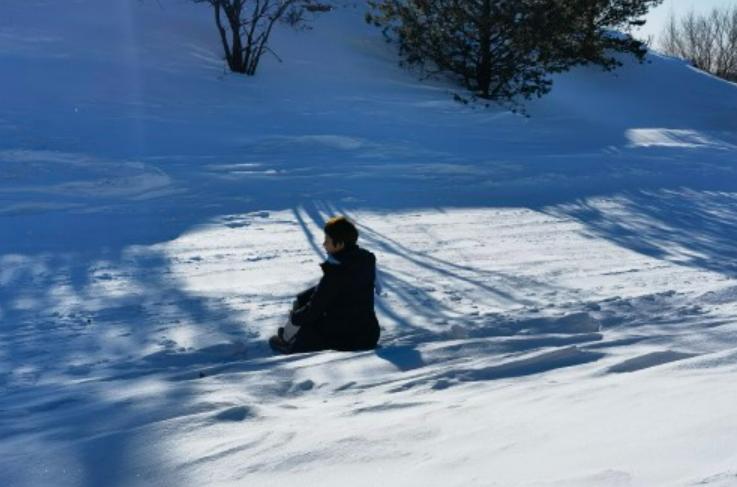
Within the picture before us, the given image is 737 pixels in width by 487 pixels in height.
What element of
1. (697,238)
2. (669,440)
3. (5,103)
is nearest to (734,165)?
(697,238)

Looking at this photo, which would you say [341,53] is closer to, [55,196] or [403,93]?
[403,93]

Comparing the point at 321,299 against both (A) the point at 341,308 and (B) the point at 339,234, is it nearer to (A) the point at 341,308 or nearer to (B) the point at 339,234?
(A) the point at 341,308

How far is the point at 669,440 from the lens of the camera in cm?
316

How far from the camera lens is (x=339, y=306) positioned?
5324mm

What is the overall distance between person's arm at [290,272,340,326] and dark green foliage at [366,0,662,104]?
1404 centimetres

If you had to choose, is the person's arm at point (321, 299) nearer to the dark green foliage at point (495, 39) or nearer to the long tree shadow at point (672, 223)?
the long tree shadow at point (672, 223)

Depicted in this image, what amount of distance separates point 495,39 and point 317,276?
1300 cm

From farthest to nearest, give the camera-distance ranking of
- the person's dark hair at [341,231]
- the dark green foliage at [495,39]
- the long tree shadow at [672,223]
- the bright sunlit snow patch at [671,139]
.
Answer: the dark green foliage at [495,39] → the bright sunlit snow patch at [671,139] → the long tree shadow at [672,223] → the person's dark hair at [341,231]

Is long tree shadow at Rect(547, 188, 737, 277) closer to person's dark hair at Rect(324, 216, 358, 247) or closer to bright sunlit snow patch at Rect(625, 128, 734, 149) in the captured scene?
person's dark hair at Rect(324, 216, 358, 247)

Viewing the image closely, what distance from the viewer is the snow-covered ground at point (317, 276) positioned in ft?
11.1

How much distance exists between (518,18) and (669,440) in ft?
53.7

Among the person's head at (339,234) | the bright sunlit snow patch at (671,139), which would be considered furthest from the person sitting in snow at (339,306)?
the bright sunlit snow patch at (671,139)

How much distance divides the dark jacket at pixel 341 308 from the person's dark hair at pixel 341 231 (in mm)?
54

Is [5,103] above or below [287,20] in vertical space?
below
